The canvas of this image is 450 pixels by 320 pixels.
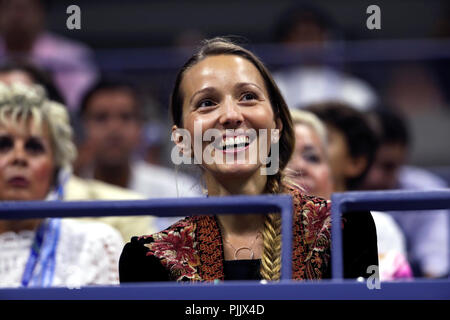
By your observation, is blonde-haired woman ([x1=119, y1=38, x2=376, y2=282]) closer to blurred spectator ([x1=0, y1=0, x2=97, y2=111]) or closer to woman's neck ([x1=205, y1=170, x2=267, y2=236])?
woman's neck ([x1=205, y1=170, x2=267, y2=236])

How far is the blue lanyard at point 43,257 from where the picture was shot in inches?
113

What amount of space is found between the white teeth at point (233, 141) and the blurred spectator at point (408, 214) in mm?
2404

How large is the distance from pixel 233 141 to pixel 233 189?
0.14 meters

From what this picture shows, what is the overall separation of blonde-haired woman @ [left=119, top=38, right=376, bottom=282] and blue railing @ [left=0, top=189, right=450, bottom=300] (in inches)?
9.5

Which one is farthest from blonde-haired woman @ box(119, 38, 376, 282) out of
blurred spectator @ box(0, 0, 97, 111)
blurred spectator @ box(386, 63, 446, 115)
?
blurred spectator @ box(386, 63, 446, 115)

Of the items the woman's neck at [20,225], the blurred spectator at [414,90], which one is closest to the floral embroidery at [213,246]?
the woman's neck at [20,225]

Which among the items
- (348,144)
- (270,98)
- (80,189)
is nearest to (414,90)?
(348,144)

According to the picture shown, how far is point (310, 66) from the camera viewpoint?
5.80 metres

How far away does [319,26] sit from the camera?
5.81m

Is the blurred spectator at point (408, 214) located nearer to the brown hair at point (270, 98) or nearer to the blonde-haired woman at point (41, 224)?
the blonde-haired woman at point (41, 224)

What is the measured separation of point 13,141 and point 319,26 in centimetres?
314

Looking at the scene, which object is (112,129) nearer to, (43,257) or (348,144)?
(348,144)

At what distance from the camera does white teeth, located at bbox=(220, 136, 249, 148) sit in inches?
87.6
